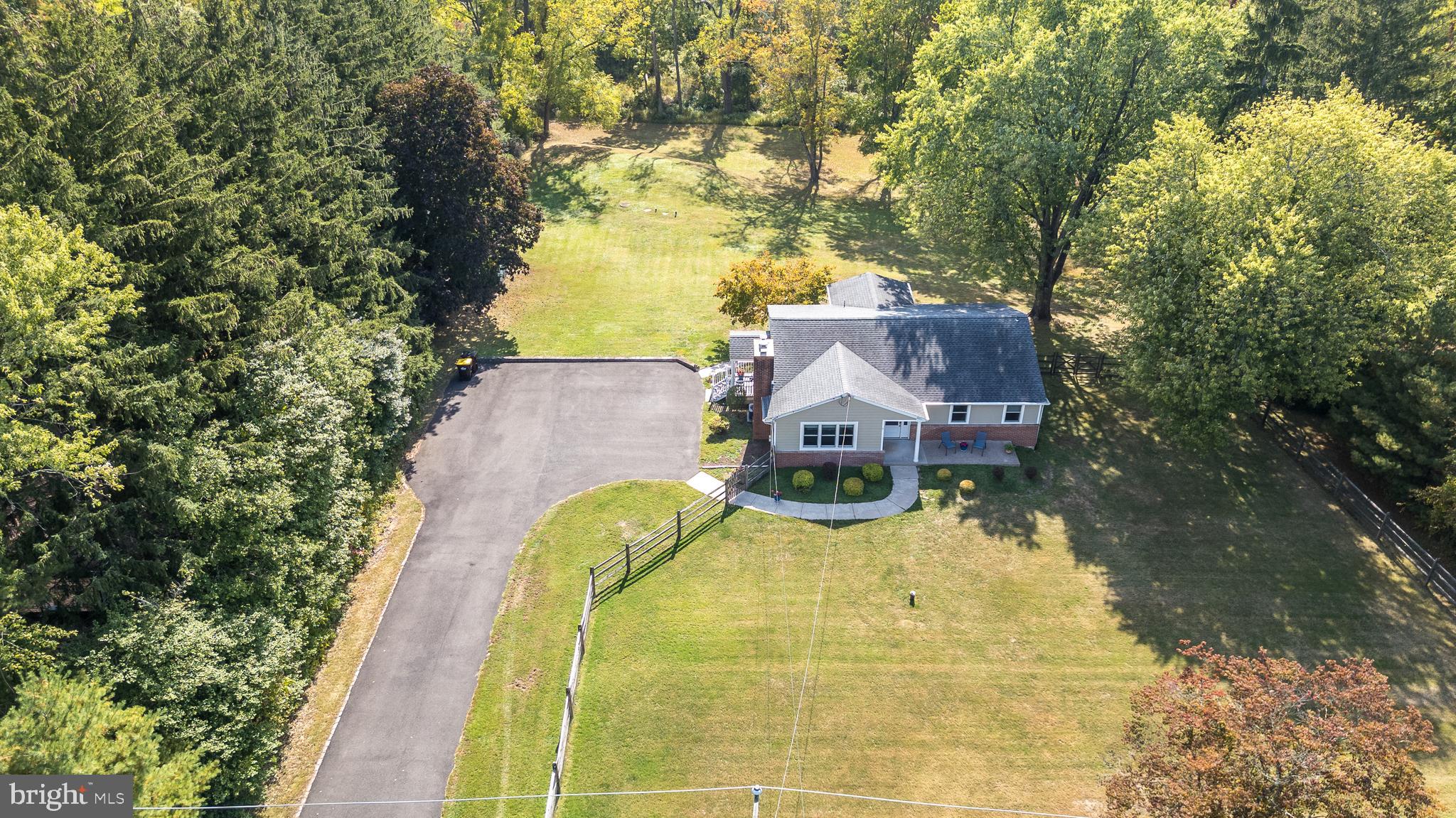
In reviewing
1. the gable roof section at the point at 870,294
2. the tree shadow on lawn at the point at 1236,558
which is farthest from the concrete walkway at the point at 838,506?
the gable roof section at the point at 870,294

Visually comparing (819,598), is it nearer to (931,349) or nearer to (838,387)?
(838,387)

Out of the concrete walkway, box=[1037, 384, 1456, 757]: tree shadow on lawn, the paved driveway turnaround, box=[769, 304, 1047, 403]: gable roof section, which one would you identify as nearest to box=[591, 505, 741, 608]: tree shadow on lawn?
the concrete walkway

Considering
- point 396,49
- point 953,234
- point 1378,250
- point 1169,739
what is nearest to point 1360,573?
point 1378,250

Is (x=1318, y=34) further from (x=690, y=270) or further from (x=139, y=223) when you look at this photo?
(x=139, y=223)

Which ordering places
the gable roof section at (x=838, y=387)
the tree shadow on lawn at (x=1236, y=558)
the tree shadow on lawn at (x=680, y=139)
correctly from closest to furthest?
Answer: the tree shadow on lawn at (x=1236, y=558)
the gable roof section at (x=838, y=387)
the tree shadow on lawn at (x=680, y=139)

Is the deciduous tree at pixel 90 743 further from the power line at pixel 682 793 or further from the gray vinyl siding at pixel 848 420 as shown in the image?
the gray vinyl siding at pixel 848 420

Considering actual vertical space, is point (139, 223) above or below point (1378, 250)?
above

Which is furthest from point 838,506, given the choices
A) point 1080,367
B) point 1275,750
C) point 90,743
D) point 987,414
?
point 90,743
